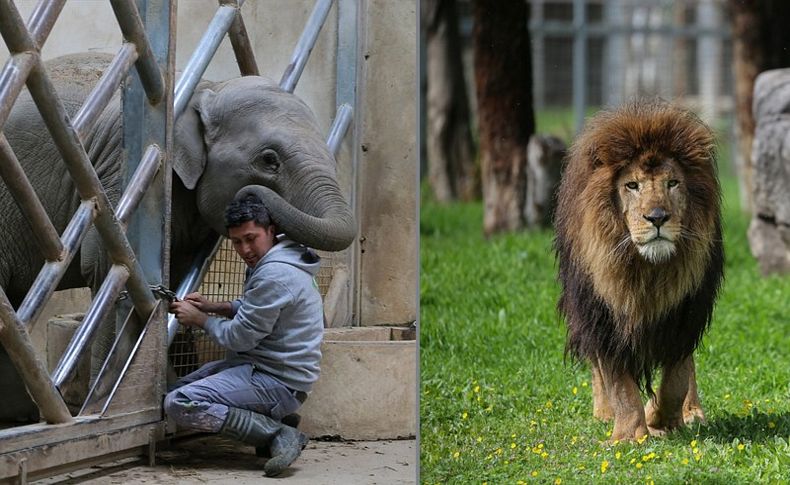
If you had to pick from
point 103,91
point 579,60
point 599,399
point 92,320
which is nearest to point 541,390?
point 599,399

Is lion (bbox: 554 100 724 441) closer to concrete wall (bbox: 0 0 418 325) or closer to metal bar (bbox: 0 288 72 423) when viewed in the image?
metal bar (bbox: 0 288 72 423)

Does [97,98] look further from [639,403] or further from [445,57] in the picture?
[445,57]

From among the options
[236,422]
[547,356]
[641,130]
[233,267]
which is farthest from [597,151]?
[233,267]

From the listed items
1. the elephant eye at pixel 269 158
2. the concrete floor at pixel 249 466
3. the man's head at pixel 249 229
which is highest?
the elephant eye at pixel 269 158

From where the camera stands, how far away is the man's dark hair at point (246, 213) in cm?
441

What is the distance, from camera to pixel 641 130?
12.4ft

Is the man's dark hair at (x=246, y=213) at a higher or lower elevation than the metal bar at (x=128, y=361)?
higher

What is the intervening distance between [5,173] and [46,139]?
1342 mm

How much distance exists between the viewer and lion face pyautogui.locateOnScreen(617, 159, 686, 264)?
3.72 metres

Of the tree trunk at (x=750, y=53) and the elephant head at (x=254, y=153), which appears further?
the elephant head at (x=254, y=153)

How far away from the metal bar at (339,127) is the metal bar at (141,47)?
1.15 m

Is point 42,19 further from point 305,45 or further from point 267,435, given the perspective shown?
point 305,45

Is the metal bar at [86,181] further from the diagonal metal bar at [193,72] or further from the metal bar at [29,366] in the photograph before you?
the diagonal metal bar at [193,72]

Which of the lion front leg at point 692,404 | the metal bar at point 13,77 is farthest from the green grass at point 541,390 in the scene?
the metal bar at point 13,77
